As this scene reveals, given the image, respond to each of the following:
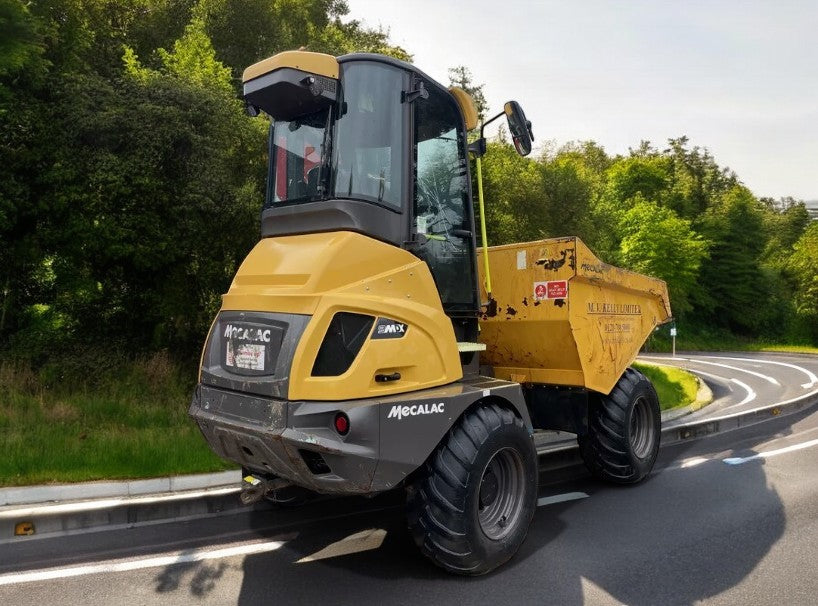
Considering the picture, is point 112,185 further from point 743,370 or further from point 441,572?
point 743,370

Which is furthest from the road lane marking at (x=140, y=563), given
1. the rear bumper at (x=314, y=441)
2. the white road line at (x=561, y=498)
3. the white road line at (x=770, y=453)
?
the white road line at (x=770, y=453)

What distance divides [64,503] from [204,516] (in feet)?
3.61

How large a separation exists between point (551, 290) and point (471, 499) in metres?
2.05

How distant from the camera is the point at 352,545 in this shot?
446 cm

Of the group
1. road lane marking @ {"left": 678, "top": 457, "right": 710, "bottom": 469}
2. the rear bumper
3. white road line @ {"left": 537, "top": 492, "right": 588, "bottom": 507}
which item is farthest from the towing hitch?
road lane marking @ {"left": 678, "top": 457, "right": 710, "bottom": 469}

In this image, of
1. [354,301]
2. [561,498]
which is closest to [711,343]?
[561,498]

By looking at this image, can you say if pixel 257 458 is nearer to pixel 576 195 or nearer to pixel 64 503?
pixel 64 503

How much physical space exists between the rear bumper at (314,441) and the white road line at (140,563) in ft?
3.20

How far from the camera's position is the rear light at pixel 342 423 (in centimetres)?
347

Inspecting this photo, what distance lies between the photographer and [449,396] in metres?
3.88

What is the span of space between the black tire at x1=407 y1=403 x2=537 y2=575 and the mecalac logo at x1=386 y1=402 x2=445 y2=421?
0.27 metres

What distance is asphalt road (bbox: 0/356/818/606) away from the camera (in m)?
3.69

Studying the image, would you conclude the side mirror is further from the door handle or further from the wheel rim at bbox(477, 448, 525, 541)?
the wheel rim at bbox(477, 448, 525, 541)

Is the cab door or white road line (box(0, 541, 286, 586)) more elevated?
the cab door
